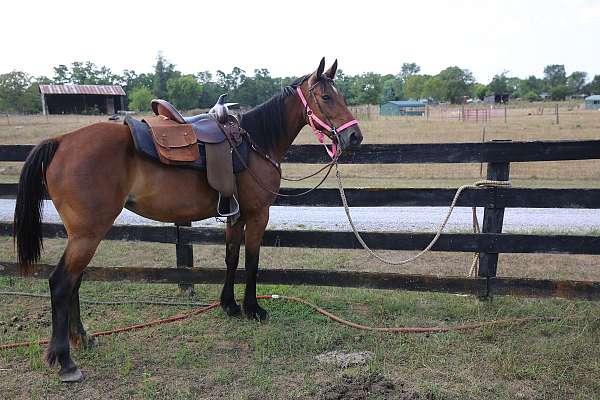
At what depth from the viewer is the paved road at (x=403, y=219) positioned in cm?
844

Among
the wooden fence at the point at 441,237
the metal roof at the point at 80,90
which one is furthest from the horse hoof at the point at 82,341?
the metal roof at the point at 80,90

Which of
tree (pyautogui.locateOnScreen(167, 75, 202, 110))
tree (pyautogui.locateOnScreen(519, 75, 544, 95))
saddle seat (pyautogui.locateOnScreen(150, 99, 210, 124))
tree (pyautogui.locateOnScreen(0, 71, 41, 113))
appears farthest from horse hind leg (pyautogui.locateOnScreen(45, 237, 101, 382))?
tree (pyautogui.locateOnScreen(519, 75, 544, 95))

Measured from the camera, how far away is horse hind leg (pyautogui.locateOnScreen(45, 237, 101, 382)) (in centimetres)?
350

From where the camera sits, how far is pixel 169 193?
3.90m

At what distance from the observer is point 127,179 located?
370 cm

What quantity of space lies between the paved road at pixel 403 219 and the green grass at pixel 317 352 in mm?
3609

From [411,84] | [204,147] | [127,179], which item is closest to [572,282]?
[204,147]

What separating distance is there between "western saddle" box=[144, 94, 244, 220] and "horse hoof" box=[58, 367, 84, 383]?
5.32 ft

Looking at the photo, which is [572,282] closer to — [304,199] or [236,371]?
[304,199]

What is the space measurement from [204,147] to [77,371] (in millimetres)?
1971

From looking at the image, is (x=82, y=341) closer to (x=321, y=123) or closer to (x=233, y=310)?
(x=233, y=310)

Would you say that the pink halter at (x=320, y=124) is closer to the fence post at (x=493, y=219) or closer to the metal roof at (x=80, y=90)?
the fence post at (x=493, y=219)

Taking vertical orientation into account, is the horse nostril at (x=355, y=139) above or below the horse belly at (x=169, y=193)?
above

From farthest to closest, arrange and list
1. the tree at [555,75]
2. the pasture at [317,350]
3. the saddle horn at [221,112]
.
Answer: the tree at [555,75] < the saddle horn at [221,112] < the pasture at [317,350]
